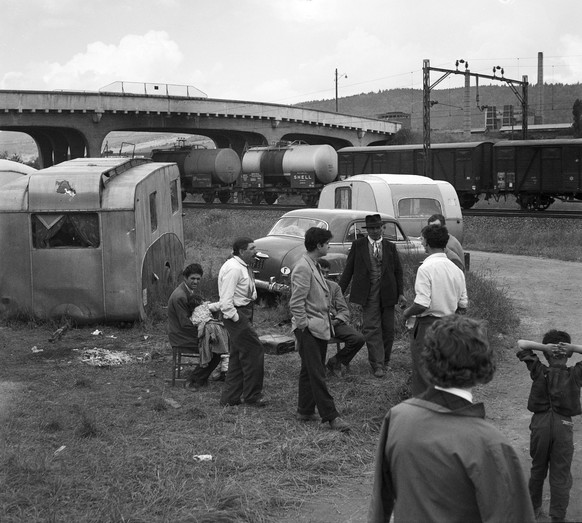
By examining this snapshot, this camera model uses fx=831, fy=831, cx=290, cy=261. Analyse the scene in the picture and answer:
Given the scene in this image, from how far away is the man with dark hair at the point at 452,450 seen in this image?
9.52 feet

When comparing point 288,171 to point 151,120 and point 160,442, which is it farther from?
point 160,442

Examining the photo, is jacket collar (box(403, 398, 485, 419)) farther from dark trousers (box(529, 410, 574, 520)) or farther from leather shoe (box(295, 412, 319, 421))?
leather shoe (box(295, 412, 319, 421))

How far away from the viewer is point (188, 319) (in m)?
9.01

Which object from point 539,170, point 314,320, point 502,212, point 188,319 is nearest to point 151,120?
point 539,170

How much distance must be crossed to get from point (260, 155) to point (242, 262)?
1547 inches

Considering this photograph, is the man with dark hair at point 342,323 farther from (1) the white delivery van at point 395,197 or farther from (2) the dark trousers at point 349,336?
(1) the white delivery van at point 395,197

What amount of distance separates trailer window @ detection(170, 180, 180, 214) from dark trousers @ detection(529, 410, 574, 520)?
10797 millimetres

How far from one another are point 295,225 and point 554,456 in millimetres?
9133

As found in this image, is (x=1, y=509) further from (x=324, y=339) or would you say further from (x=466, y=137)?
(x=466, y=137)

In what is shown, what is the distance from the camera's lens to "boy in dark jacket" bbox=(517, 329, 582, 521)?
519 centimetres

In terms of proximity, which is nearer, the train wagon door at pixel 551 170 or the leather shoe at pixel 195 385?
the leather shoe at pixel 195 385

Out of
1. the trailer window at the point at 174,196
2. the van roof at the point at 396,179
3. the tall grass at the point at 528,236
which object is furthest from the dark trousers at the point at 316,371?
the tall grass at the point at 528,236

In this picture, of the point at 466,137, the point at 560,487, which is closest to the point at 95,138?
the point at 466,137

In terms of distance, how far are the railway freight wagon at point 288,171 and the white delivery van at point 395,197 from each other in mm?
24154
